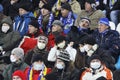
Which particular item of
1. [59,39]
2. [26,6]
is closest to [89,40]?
[59,39]

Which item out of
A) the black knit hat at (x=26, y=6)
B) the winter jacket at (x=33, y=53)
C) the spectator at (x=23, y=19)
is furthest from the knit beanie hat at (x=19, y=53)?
the black knit hat at (x=26, y=6)

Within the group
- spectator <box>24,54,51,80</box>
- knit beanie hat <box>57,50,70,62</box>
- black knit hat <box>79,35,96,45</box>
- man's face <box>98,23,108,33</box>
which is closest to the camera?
knit beanie hat <box>57,50,70,62</box>

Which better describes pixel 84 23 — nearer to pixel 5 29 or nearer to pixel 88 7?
pixel 88 7

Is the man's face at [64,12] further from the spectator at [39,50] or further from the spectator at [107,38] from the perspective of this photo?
the spectator at [39,50]

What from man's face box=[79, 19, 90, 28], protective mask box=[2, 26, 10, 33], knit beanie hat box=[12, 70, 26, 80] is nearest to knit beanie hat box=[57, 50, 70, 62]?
knit beanie hat box=[12, 70, 26, 80]

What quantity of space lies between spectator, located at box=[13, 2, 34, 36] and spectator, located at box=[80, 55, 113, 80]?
439cm

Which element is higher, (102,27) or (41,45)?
(102,27)

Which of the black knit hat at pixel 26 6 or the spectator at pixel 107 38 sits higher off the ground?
the black knit hat at pixel 26 6

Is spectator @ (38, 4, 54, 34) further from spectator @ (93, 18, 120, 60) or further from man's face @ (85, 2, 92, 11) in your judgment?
spectator @ (93, 18, 120, 60)

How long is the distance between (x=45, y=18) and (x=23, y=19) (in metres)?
0.57

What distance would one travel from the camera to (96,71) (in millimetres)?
11656

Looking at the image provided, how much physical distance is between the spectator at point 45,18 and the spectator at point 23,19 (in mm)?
264

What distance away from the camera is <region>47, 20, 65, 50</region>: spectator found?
14414 millimetres

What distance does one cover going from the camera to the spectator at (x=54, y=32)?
14.4m
